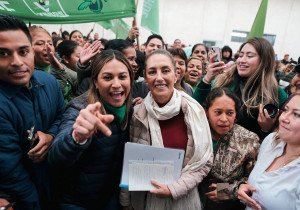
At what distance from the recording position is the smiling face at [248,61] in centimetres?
221

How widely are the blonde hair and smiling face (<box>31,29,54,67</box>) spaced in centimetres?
185

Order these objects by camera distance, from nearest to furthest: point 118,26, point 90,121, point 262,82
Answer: point 90,121 < point 262,82 < point 118,26

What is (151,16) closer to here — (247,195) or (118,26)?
(118,26)

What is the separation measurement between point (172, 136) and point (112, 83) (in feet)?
1.68

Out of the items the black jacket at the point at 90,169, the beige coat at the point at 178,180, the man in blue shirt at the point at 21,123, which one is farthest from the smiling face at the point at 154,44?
the man in blue shirt at the point at 21,123

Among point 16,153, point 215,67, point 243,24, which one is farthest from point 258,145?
point 243,24

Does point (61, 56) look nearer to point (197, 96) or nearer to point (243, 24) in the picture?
point (197, 96)

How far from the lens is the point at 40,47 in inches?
93.3

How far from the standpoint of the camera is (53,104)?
4.90ft

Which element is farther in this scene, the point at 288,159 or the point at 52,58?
the point at 52,58

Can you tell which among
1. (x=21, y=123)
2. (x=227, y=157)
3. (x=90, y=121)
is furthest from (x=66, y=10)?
(x=227, y=157)

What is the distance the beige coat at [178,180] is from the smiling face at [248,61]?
2.90 ft

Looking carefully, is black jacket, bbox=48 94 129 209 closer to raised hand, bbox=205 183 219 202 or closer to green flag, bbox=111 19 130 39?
raised hand, bbox=205 183 219 202

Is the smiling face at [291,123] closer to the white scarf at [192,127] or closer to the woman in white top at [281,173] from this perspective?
the woman in white top at [281,173]
